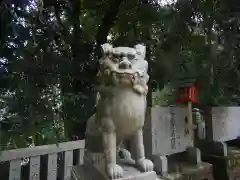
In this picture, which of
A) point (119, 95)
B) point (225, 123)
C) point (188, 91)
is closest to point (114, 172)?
point (119, 95)

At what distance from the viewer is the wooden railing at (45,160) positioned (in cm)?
154

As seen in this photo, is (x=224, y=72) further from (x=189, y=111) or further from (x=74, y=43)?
(x=74, y=43)

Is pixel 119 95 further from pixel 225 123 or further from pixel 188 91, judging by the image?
pixel 225 123

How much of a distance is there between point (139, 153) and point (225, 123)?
225cm

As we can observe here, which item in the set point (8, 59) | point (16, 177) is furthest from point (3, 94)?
point (16, 177)

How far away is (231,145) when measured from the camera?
3768 mm

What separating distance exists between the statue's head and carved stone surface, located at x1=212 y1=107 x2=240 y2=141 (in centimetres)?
209

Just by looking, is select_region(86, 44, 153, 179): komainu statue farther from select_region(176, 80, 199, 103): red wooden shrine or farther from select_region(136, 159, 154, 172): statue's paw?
select_region(176, 80, 199, 103): red wooden shrine

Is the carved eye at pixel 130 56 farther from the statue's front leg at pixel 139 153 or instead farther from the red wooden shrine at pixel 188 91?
the red wooden shrine at pixel 188 91

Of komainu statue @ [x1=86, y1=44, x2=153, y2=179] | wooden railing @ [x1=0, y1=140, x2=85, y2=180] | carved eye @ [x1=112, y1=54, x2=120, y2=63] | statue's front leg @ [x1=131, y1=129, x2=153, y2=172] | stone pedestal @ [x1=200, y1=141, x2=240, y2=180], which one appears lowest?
stone pedestal @ [x1=200, y1=141, x2=240, y2=180]

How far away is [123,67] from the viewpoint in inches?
46.1

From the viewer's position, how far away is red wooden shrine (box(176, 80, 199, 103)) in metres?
2.52

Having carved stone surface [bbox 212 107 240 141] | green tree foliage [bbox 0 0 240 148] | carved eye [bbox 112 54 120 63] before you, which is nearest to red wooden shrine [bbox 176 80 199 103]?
green tree foliage [bbox 0 0 240 148]

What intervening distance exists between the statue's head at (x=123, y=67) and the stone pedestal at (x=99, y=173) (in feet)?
1.36
